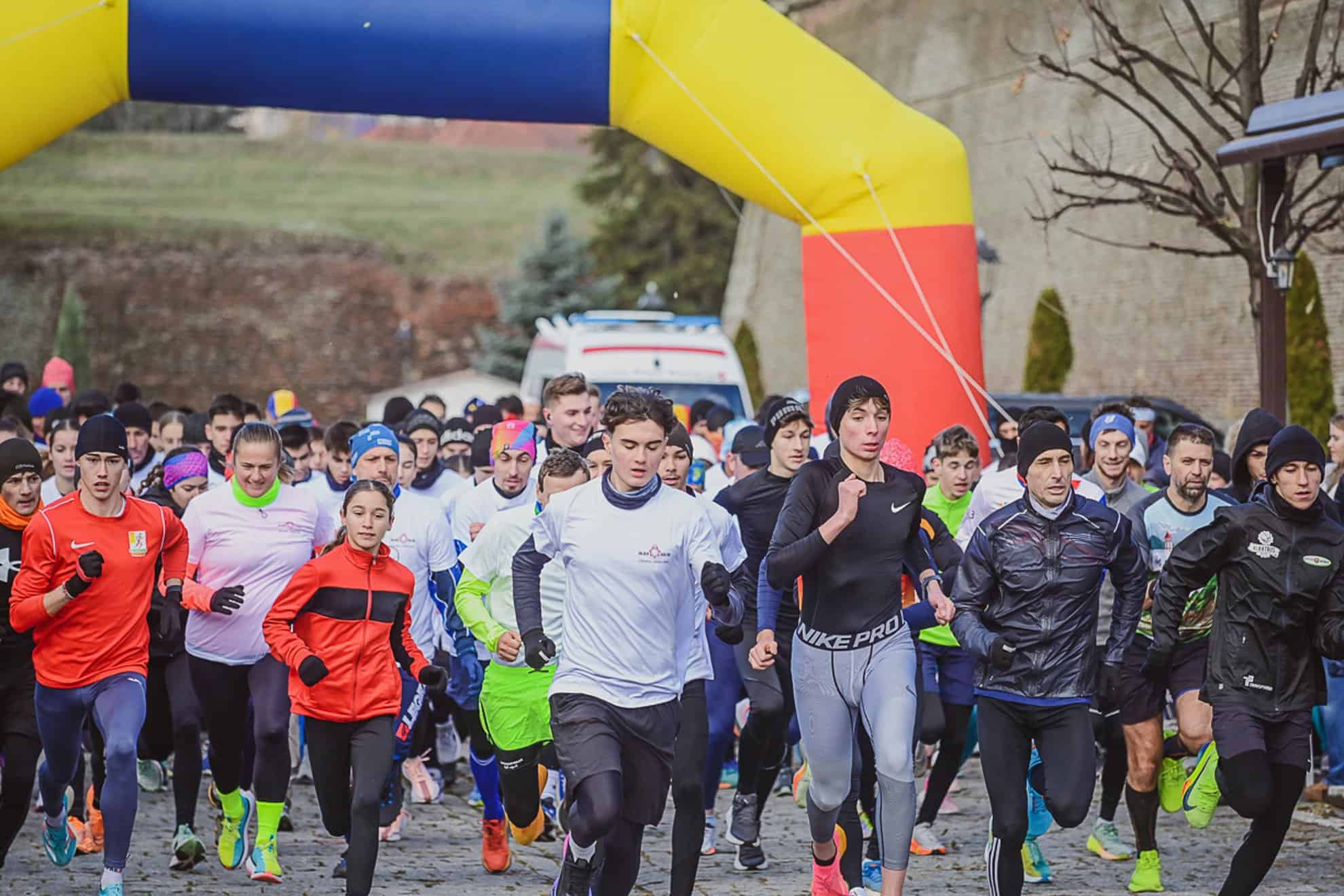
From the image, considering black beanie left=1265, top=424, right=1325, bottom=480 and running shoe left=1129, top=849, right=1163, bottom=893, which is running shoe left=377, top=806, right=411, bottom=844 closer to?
running shoe left=1129, top=849, right=1163, bottom=893

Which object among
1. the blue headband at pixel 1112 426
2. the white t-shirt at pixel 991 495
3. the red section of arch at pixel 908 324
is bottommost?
the white t-shirt at pixel 991 495

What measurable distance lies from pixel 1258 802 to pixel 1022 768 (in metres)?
0.82

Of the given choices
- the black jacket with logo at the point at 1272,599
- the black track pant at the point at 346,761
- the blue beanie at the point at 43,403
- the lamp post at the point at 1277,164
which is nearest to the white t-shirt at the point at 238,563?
the black track pant at the point at 346,761

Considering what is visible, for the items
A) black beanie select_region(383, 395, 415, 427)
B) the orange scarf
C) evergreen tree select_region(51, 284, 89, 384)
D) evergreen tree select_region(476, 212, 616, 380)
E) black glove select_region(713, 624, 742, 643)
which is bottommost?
black glove select_region(713, 624, 742, 643)

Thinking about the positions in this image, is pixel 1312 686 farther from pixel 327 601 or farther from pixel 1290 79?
pixel 1290 79

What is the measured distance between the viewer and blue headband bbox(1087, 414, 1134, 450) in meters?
8.09

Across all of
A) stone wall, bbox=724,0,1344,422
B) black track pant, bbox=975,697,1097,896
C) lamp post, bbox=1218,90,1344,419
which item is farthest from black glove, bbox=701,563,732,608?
stone wall, bbox=724,0,1344,422

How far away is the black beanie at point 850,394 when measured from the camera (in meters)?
6.41

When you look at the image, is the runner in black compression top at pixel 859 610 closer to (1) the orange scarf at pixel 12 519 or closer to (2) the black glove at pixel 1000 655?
(2) the black glove at pixel 1000 655

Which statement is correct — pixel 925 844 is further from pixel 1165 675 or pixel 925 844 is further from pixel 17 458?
pixel 17 458

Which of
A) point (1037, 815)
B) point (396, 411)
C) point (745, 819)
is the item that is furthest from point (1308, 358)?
point (1037, 815)

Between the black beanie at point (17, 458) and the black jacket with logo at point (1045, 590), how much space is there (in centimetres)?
381

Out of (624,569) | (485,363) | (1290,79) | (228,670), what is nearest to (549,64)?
(228,670)

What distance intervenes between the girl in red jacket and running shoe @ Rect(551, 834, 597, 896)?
99cm
